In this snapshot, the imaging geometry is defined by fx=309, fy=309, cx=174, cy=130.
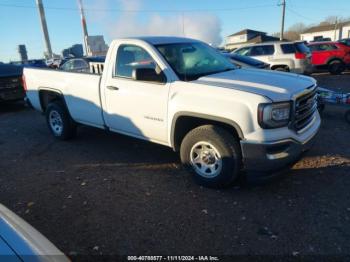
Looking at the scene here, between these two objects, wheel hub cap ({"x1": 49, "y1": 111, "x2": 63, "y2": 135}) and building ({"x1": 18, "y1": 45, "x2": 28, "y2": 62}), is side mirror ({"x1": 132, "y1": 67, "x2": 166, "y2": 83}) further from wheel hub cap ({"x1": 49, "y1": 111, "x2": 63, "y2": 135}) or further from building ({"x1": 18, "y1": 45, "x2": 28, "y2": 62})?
building ({"x1": 18, "y1": 45, "x2": 28, "y2": 62})

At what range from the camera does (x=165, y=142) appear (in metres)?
4.31

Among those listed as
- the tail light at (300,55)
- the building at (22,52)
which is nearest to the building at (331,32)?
the tail light at (300,55)

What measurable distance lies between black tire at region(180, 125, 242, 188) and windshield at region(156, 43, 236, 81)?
31.2 inches

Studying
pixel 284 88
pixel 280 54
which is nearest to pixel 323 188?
pixel 284 88

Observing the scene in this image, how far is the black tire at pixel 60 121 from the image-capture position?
19.7 ft

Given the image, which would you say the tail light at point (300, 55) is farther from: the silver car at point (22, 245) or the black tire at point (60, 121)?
the silver car at point (22, 245)

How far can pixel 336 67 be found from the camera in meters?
15.7

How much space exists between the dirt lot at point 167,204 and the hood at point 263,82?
1.26 meters

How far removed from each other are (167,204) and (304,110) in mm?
2022

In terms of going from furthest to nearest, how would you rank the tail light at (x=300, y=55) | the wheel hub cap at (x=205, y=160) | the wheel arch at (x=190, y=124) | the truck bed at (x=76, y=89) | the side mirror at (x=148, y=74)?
the tail light at (x=300, y=55)
the truck bed at (x=76, y=89)
the side mirror at (x=148, y=74)
the wheel hub cap at (x=205, y=160)
the wheel arch at (x=190, y=124)

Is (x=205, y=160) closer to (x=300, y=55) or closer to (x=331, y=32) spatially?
(x=300, y=55)

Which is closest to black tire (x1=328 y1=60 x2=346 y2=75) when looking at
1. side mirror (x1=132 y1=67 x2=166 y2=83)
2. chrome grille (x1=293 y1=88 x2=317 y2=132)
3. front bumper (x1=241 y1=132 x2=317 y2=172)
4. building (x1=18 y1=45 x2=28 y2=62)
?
chrome grille (x1=293 y1=88 x2=317 y2=132)

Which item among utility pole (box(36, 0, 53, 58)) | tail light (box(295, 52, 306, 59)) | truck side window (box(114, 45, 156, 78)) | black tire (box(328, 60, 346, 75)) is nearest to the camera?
truck side window (box(114, 45, 156, 78))

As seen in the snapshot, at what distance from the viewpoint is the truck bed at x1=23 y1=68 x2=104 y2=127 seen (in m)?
5.12
